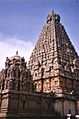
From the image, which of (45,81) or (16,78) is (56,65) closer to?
(45,81)

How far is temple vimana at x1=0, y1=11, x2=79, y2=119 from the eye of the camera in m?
32.6

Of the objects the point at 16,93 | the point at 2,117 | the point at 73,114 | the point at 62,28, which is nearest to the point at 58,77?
the point at 73,114

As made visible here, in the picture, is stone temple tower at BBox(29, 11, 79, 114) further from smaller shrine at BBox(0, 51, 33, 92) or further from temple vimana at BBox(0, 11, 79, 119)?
smaller shrine at BBox(0, 51, 33, 92)

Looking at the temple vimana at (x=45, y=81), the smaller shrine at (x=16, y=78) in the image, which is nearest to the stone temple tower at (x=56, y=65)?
the temple vimana at (x=45, y=81)

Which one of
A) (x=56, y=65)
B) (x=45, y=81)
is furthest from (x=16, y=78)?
(x=56, y=65)

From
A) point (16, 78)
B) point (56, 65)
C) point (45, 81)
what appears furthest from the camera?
point (45, 81)

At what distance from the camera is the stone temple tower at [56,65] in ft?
132

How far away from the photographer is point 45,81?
141 ft

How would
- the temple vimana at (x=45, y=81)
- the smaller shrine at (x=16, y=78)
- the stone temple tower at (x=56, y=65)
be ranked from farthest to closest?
the stone temple tower at (x=56, y=65) → the smaller shrine at (x=16, y=78) → the temple vimana at (x=45, y=81)

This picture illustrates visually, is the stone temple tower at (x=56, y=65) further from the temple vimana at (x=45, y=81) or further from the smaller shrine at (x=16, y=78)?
the smaller shrine at (x=16, y=78)

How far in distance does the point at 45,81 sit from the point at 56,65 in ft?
15.1

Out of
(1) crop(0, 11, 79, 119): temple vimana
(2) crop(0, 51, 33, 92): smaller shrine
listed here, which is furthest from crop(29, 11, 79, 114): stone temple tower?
(2) crop(0, 51, 33, 92): smaller shrine

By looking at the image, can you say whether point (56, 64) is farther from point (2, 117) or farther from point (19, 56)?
point (2, 117)

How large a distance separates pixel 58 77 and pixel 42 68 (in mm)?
6046
